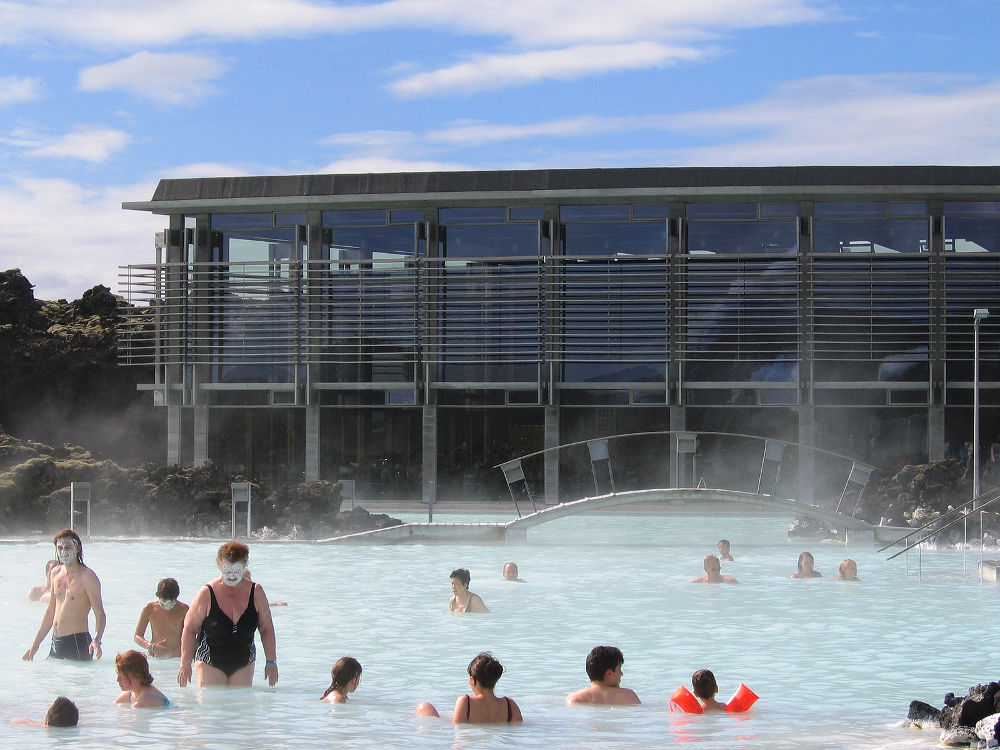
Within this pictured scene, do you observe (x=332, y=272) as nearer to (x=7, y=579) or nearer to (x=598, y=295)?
(x=598, y=295)

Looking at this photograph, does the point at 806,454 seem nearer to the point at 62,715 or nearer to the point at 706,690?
the point at 706,690

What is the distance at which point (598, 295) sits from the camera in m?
34.1

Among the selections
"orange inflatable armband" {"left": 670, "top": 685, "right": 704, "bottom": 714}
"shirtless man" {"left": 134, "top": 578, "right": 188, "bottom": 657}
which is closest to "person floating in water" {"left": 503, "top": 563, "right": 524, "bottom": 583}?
"shirtless man" {"left": 134, "top": 578, "right": 188, "bottom": 657}

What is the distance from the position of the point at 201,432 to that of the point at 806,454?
15978 millimetres

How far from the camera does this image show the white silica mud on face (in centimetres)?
1017

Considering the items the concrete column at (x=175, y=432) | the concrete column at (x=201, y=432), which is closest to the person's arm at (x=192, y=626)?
the concrete column at (x=201, y=432)

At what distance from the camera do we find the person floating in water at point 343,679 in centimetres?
1073

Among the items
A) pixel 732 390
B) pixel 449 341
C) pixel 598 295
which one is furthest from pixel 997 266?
pixel 449 341

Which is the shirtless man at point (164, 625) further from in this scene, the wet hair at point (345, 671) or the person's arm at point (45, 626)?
the wet hair at point (345, 671)

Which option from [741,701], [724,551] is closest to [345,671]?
[741,701]

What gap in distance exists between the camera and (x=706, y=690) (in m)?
10.9

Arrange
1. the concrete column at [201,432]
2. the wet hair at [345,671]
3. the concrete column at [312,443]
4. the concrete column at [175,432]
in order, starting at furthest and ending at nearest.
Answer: the concrete column at [175,432] → the concrete column at [201,432] → the concrete column at [312,443] → the wet hair at [345,671]

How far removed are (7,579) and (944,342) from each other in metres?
22.7

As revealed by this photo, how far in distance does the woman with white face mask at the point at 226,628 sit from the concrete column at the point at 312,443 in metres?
25.9
